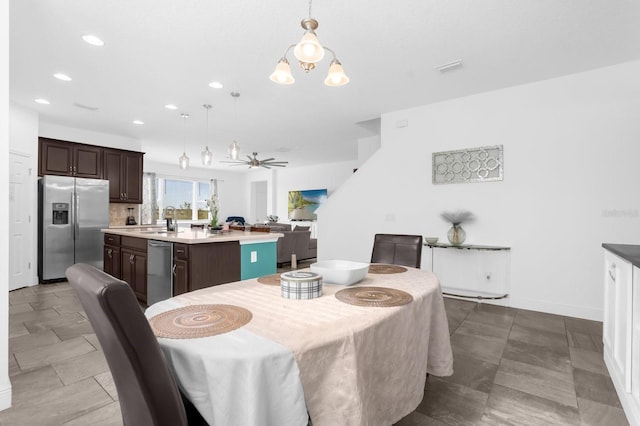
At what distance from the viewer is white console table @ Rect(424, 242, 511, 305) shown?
390 centimetres

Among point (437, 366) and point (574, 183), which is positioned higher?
point (574, 183)

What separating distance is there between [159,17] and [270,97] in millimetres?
1849

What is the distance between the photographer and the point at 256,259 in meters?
3.70

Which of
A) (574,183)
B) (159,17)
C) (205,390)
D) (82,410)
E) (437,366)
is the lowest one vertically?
(82,410)

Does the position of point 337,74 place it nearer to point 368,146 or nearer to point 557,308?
point 557,308

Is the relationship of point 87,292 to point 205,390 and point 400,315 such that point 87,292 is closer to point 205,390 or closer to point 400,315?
point 205,390

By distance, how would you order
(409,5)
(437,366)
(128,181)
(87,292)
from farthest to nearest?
1. (128,181)
2. (409,5)
3. (437,366)
4. (87,292)

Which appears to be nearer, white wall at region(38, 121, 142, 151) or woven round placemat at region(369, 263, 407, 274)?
woven round placemat at region(369, 263, 407, 274)

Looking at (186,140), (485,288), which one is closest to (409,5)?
(485,288)

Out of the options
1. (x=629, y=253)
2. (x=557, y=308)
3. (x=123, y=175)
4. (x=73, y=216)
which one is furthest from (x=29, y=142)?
(x=557, y=308)

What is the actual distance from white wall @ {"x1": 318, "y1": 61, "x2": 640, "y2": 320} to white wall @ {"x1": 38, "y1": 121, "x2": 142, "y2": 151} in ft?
17.7

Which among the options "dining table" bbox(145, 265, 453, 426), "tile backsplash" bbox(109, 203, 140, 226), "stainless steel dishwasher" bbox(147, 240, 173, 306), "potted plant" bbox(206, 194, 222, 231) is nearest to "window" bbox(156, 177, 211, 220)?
"tile backsplash" bbox(109, 203, 140, 226)

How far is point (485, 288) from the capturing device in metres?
4.05

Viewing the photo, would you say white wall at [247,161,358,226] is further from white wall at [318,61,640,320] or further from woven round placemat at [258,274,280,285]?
woven round placemat at [258,274,280,285]
